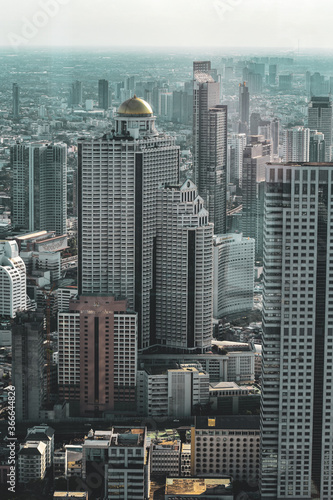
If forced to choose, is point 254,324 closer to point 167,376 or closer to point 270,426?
point 167,376

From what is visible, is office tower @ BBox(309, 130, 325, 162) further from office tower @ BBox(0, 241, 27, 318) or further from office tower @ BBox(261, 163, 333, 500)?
office tower @ BBox(261, 163, 333, 500)

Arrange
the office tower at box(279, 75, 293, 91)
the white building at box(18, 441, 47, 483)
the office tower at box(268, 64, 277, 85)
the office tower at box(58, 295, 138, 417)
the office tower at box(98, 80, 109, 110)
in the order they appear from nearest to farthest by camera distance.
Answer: the white building at box(18, 441, 47, 483), the office tower at box(58, 295, 138, 417), the office tower at box(268, 64, 277, 85), the office tower at box(279, 75, 293, 91), the office tower at box(98, 80, 109, 110)

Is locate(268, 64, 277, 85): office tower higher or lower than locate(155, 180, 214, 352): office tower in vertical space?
higher

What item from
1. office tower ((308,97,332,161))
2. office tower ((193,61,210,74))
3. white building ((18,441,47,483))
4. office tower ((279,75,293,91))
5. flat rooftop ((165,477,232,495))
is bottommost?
white building ((18,441,47,483))

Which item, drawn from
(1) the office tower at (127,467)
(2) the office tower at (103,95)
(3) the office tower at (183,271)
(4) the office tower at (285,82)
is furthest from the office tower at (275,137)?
(1) the office tower at (127,467)

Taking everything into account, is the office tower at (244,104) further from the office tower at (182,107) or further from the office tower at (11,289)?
the office tower at (11,289)

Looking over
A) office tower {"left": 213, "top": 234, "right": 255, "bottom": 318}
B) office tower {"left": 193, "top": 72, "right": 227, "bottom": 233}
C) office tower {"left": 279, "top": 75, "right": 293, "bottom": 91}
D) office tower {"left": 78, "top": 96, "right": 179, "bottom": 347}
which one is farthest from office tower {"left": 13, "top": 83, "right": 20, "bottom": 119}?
office tower {"left": 78, "top": 96, "right": 179, "bottom": 347}

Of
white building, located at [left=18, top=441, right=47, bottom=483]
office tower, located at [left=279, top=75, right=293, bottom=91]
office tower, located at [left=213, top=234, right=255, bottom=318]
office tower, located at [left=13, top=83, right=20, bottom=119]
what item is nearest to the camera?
white building, located at [left=18, top=441, right=47, bottom=483]
